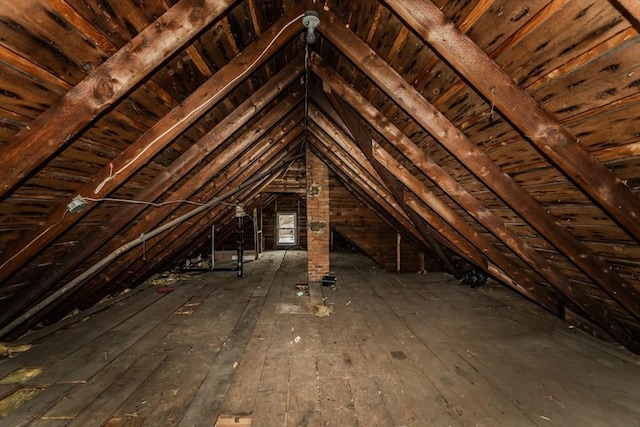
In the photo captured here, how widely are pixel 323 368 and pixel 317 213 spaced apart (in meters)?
3.34

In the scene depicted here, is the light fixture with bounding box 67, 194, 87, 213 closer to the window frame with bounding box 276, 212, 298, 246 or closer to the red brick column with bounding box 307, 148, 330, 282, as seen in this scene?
the red brick column with bounding box 307, 148, 330, 282

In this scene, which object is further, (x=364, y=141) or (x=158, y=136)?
(x=364, y=141)

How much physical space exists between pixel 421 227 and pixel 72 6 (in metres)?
3.88

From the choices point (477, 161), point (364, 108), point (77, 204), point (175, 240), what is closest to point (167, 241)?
point (175, 240)

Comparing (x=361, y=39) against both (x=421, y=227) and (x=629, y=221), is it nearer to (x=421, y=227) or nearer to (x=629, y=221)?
(x=629, y=221)

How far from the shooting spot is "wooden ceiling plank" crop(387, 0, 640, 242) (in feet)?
4.38

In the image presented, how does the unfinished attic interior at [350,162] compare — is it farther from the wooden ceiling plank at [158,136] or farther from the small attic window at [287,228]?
the small attic window at [287,228]

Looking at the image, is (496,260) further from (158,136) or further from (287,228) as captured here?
(287,228)

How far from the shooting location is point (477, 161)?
1.98 metres

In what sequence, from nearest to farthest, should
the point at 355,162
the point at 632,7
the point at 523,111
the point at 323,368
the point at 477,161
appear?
1. the point at 632,7
2. the point at 523,111
3. the point at 477,161
4. the point at 323,368
5. the point at 355,162

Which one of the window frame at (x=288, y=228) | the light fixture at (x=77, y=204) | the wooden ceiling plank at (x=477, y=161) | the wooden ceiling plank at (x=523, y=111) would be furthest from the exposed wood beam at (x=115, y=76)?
the window frame at (x=288, y=228)

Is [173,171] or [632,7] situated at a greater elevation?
[632,7]

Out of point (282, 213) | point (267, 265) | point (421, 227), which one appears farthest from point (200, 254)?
point (421, 227)

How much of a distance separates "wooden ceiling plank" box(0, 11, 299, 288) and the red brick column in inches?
143
